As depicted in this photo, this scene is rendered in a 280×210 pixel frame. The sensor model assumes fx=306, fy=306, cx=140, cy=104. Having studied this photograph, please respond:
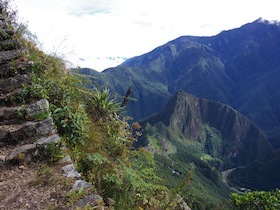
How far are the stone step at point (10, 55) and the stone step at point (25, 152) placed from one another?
13.2 ft

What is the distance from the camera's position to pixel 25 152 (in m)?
8.08

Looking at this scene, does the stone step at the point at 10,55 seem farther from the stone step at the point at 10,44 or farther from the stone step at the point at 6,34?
A: the stone step at the point at 6,34

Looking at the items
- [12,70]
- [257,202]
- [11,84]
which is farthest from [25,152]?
[257,202]

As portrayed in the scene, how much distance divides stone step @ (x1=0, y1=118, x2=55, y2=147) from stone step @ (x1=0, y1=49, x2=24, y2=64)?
328cm

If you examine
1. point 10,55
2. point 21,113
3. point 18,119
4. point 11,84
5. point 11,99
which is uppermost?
point 10,55

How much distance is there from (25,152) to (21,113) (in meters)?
1.49

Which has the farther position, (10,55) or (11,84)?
(10,55)

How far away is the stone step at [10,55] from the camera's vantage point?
10.9 meters

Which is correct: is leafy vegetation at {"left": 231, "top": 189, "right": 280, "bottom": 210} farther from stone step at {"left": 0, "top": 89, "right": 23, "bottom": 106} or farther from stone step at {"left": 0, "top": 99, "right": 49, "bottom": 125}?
stone step at {"left": 0, "top": 89, "right": 23, "bottom": 106}

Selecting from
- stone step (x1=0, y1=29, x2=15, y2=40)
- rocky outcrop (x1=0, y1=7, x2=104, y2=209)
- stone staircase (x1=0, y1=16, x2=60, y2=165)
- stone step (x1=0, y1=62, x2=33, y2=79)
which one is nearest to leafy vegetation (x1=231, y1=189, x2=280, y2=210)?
rocky outcrop (x1=0, y1=7, x2=104, y2=209)

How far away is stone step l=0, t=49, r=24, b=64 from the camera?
10941 mm

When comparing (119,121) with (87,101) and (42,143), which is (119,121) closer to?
(87,101)

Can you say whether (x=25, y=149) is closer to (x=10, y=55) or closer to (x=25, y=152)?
(x=25, y=152)

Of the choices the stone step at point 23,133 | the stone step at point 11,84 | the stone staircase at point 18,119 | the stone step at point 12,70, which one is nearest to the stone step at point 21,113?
the stone staircase at point 18,119
